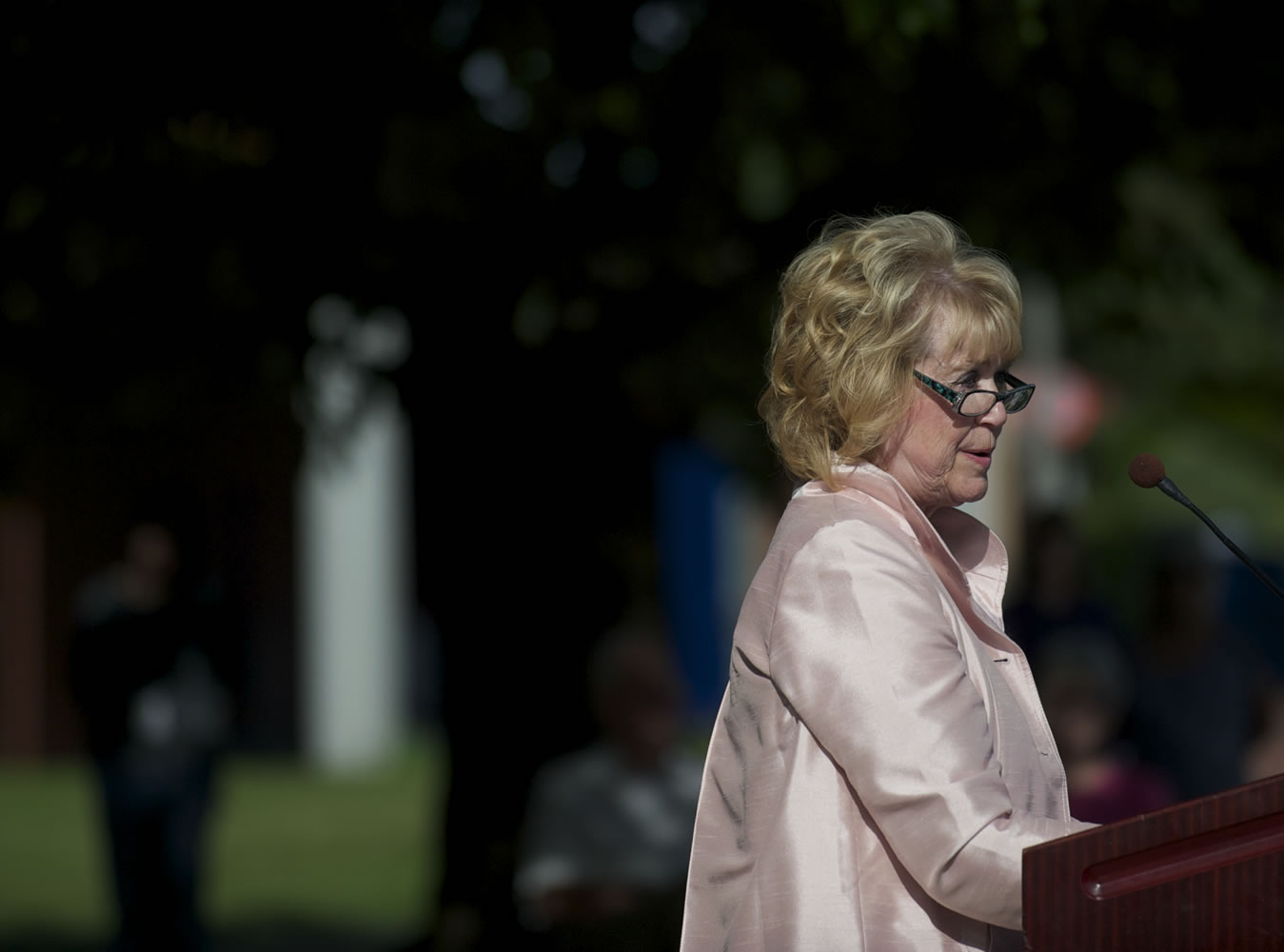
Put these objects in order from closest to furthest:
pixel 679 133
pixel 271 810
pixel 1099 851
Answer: pixel 1099 851
pixel 679 133
pixel 271 810

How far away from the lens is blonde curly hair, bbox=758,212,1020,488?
7.02ft

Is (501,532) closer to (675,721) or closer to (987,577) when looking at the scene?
(675,721)

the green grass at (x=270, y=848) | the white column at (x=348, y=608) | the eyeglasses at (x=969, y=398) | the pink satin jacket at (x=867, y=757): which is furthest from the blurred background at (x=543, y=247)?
the white column at (x=348, y=608)

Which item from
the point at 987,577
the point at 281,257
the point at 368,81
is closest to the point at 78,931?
the point at 281,257

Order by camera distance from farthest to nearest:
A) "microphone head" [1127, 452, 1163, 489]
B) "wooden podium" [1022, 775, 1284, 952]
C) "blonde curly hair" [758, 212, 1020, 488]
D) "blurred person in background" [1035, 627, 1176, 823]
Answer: "blurred person in background" [1035, 627, 1176, 823] < "microphone head" [1127, 452, 1163, 489] < "blonde curly hair" [758, 212, 1020, 488] < "wooden podium" [1022, 775, 1284, 952]

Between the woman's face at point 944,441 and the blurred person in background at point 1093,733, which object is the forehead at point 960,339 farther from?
the blurred person in background at point 1093,733

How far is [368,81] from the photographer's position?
167 inches

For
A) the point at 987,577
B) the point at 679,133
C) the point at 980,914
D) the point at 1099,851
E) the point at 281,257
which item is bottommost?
the point at 980,914

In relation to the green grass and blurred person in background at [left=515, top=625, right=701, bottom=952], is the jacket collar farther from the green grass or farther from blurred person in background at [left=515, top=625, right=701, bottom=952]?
the green grass

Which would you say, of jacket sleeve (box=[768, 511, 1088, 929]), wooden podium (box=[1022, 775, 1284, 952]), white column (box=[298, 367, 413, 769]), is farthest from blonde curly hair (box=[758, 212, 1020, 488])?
white column (box=[298, 367, 413, 769])

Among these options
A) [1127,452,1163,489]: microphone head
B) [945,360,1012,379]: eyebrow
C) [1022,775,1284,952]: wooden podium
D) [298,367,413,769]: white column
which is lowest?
[298,367,413,769]: white column

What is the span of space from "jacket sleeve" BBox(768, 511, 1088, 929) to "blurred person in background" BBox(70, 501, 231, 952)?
195 inches

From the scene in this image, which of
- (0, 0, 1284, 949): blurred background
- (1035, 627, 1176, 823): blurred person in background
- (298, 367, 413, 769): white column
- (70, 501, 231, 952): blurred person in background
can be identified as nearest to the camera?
(0, 0, 1284, 949): blurred background

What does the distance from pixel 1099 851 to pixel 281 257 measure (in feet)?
11.1
